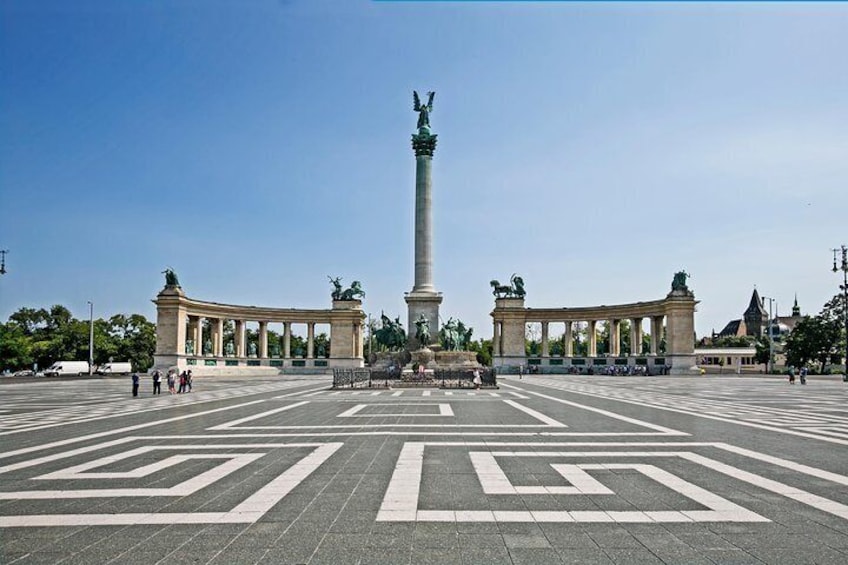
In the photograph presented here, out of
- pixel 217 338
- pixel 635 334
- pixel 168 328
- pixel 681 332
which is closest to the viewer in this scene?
pixel 168 328

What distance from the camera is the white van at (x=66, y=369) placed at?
88625mm

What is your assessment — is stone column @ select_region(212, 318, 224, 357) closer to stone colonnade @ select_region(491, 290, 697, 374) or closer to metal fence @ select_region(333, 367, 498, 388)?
stone colonnade @ select_region(491, 290, 697, 374)

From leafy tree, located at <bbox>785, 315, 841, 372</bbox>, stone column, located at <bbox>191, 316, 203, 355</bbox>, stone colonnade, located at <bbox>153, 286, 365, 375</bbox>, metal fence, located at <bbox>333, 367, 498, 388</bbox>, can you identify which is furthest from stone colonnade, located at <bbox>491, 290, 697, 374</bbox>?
metal fence, located at <bbox>333, 367, 498, 388</bbox>

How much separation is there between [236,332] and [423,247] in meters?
40.2

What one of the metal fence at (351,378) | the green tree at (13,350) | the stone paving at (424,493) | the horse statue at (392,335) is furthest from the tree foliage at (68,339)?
the stone paving at (424,493)

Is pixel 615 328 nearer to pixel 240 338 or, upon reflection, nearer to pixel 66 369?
pixel 240 338

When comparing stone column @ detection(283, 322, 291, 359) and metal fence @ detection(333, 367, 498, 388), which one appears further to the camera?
stone column @ detection(283, 322, 291, 359)

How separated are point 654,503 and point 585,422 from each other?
41.3ft

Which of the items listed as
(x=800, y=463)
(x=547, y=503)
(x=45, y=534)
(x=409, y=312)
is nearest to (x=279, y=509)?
(x=45, y=534)

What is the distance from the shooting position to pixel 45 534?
834 centimetres

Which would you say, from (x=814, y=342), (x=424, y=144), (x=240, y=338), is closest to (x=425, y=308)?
(x=424, y=144)

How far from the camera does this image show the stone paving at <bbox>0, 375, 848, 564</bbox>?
768cm

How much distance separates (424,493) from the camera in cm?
1062

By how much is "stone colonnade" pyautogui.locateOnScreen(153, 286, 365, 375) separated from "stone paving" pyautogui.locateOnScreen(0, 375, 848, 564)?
2687 inches
